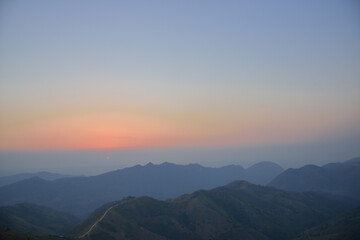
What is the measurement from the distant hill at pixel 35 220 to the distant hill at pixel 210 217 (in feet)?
62.5

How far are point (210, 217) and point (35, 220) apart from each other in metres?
A: 83.5

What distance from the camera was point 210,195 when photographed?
472ft

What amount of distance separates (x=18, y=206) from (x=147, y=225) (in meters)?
78.1

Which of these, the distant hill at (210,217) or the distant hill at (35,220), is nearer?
the distant hill at (210,217)

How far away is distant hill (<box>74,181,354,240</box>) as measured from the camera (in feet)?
325

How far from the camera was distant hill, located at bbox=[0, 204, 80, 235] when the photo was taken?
107 m

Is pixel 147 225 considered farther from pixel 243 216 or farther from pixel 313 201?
pixel 313 201

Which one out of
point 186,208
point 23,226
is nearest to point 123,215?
point 186,208

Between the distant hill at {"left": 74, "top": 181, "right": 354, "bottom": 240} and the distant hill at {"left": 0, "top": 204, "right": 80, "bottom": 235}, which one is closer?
the distant hill at {"left": 74, "top": 181, "right": 354, "bottom": 240}

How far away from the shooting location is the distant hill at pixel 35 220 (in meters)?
107

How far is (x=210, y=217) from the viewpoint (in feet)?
384

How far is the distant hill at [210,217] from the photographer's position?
9903 cm

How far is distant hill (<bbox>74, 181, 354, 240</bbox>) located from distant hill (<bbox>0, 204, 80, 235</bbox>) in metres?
19.1

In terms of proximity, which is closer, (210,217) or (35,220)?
(210,217)
